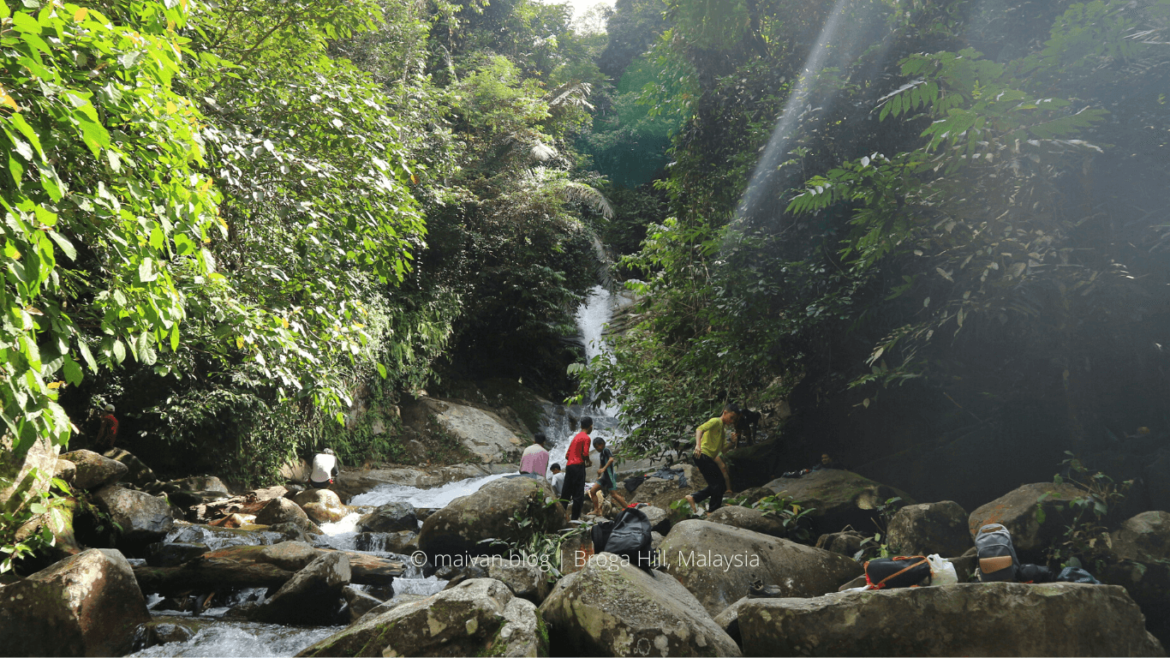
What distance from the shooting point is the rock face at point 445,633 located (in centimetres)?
323

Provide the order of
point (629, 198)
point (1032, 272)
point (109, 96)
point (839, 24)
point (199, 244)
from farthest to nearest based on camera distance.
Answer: point (629, 198) → point (839, 24) → point (199, 244) → point (1032, 272) → point (109, 96)

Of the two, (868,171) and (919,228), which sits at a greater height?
(868,171)

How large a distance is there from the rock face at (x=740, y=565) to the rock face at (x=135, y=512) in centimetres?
624

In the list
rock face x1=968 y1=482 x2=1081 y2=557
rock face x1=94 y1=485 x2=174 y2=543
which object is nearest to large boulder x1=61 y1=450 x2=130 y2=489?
rock face x1=94 y1=485 x2=174 y2=543

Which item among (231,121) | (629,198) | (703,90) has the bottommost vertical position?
(231,121)

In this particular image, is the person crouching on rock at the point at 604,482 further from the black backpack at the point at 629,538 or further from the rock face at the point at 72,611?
the rock face at the point at 72,611

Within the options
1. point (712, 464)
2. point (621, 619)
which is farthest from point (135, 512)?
point (712, 464)

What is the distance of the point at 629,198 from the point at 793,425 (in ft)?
60.7

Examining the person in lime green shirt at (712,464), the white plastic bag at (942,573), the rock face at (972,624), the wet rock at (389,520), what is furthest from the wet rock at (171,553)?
the white plastic bag at (942,573)

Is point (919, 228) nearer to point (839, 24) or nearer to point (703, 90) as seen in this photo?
point (839, 24)

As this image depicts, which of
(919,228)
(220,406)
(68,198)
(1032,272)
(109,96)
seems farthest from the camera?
(220,406)

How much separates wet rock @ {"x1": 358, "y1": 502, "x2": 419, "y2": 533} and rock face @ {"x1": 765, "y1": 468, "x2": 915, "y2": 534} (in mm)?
5959

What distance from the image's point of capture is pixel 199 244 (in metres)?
6.59

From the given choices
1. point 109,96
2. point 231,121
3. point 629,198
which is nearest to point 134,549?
point 231,121
